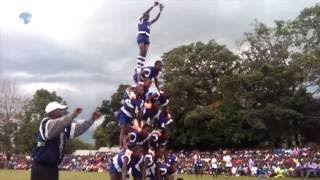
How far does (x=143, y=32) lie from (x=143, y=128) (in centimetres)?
202

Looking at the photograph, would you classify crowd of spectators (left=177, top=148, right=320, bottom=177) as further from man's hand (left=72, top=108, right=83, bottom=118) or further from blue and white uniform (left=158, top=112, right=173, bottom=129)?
man's hand (left=72, top=108, right=83, bottom=118)

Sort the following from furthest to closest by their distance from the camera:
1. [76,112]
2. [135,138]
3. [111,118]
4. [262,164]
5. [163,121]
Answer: [111,118], [262,164], [163,121], [135,138], [76,112]

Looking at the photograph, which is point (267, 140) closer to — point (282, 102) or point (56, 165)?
point (282, 102)

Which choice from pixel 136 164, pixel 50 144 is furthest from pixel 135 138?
pixel 50 144

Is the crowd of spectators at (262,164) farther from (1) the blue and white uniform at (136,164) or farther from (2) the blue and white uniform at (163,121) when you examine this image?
(1) the blue and white uniform at (136,164)

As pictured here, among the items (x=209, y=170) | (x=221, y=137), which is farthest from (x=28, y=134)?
(x=209, y=170)

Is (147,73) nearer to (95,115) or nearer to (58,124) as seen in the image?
(95,115)

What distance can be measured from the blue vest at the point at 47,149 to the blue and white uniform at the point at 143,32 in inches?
175

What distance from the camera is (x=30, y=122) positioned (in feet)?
231

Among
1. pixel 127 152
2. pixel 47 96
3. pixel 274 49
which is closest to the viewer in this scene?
pixel 127 152

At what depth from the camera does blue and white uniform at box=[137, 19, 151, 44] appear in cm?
1191

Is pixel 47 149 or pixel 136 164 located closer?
pixel 47 149

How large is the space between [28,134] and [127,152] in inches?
2325

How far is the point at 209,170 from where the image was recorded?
117ft
